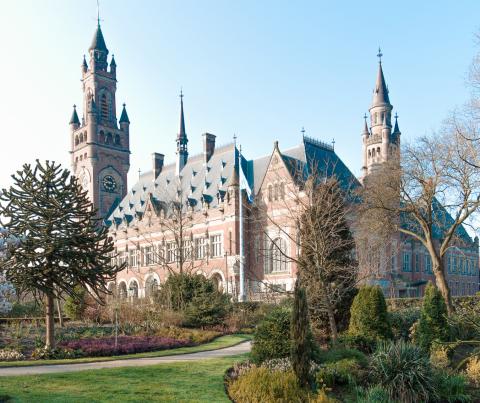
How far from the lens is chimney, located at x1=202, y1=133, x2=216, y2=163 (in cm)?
5062

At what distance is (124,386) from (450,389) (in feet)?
23.8

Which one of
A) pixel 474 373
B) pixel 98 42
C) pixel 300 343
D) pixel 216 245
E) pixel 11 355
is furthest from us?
pixel 98 42

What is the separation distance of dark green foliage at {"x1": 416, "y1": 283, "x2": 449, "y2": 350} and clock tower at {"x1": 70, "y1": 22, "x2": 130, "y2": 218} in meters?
51.2

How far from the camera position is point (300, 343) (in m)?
10.6

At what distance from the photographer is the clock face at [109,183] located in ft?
210

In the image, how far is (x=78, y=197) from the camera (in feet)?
57.2

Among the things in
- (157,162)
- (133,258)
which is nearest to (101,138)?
(157,162)

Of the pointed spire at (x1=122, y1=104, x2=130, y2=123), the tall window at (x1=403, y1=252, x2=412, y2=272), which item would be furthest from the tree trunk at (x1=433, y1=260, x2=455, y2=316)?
the pointed spire at (x1=122, y1=104, x2=130, y2=123)

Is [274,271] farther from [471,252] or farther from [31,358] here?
[471,252]

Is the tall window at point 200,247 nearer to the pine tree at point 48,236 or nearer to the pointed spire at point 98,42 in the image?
the pine tree at point 48,236

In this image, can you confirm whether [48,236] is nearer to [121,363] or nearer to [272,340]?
[121,363]

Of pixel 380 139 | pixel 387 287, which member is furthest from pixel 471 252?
pixel 387 287

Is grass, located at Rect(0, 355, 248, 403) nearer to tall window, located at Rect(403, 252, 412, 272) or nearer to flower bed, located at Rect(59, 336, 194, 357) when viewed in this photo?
flower bed, located at Rect(59, 336, 194, 357)

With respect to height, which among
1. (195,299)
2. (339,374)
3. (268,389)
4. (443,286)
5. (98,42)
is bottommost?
(339,374)
